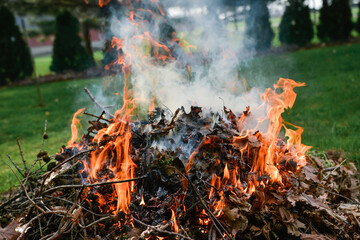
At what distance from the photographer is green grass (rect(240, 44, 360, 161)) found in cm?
498

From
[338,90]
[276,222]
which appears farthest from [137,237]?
[338,90]

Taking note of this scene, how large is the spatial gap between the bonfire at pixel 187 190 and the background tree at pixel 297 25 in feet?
41.2

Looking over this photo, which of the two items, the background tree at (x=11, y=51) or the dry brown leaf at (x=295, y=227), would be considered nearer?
the dry brown leaf at (x=295, y=227)

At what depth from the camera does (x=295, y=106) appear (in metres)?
6.94

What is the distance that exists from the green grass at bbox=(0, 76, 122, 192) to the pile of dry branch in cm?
179

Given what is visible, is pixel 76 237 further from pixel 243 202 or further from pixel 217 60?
pixel 217 60

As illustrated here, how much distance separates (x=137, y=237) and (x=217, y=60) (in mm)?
3179

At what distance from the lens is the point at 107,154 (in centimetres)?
278

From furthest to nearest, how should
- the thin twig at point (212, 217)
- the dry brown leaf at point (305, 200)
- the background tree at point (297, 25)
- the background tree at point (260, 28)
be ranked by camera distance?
the background tree at point (297, 25), the background tree at point (260, 28), the dry brown leaf at point (305, 200), the thin twig at point (212, 217)

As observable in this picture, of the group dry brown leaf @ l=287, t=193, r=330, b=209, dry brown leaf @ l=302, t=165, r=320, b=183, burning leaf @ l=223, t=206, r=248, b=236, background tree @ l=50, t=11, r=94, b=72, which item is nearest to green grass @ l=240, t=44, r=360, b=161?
dry brown leaf @ l=302, t=165, r=320, b=183

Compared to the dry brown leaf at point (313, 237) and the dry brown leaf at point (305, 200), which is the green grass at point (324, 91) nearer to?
the dry brown leaf at point (305, 200)

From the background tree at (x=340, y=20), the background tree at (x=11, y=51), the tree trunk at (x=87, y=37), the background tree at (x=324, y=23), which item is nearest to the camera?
the background tree at (x=11, y=51)

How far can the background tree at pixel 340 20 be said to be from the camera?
1435 cm

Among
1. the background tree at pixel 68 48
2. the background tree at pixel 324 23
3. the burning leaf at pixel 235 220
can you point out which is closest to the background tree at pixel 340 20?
the background tree at pixel 324 23
